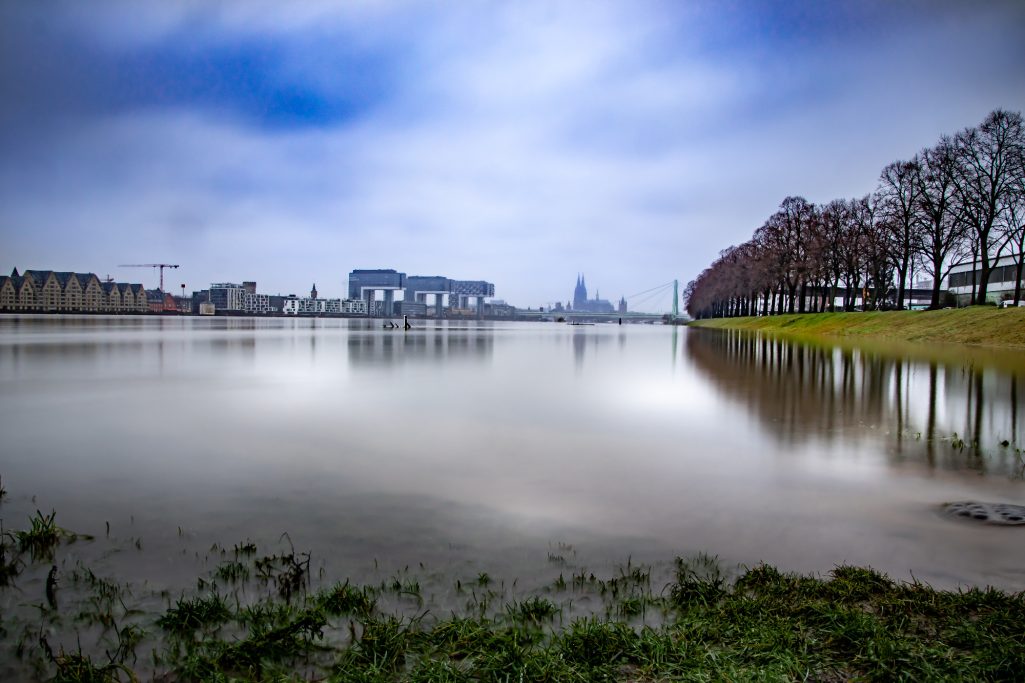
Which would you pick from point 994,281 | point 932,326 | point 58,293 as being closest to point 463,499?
point 932,326

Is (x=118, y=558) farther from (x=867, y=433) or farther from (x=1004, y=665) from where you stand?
(x=867, y=433)

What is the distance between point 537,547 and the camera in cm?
511

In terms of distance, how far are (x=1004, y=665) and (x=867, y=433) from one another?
304 inches

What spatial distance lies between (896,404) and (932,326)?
33.4m

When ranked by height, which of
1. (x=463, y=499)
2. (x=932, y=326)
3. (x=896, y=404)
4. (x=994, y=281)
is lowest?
(x=463, y=499)

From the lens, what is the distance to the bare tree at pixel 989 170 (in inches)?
1586

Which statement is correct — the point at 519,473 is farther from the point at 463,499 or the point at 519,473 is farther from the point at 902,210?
the point at 902,210

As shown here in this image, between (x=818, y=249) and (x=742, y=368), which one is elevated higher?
(x=818, y=249)

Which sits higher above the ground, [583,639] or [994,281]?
[994,281]

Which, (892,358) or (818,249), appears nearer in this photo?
(892,358)

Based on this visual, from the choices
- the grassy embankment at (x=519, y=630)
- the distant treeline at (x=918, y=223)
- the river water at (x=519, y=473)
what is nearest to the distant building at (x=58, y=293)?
the distant treeline at (x=918, y=223)

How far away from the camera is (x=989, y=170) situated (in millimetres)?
41656

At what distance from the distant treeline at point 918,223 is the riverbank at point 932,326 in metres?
4.00

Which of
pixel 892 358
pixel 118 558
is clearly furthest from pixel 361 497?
pixel 892 358
